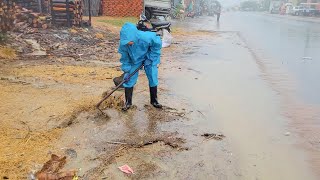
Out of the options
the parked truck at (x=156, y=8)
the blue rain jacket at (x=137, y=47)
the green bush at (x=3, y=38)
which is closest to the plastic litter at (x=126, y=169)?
the blue rain jacket at (x=137, y=47)

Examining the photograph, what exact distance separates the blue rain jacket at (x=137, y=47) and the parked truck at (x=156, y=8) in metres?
10.5

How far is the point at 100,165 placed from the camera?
12.2 feet

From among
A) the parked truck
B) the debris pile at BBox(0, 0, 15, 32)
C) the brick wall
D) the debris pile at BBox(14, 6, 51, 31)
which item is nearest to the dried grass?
the debris pile at BBox(0, 0, 15, 32)

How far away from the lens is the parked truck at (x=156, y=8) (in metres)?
15.6

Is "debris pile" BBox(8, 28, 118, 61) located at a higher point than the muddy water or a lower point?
higher

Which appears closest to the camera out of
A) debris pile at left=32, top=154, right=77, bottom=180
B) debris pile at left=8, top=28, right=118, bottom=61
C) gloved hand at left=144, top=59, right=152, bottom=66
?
debris pile at left=32, top=154, right=77, bottom=180

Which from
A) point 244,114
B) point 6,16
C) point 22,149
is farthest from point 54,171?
point 6,16

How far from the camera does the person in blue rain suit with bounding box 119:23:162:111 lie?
4.94 m

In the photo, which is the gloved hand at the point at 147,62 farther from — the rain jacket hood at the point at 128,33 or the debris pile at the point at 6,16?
the debris pile at the point at 6,16

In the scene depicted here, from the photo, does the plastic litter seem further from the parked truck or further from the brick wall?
the brick wall

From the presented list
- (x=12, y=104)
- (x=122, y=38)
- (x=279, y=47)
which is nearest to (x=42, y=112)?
(x=12, y=104)

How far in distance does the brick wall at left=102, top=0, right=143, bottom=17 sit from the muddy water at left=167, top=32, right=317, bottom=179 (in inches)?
425

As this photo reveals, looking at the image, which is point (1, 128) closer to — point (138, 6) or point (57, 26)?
point (57, 26)

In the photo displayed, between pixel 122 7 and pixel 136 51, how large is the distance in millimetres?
16058
